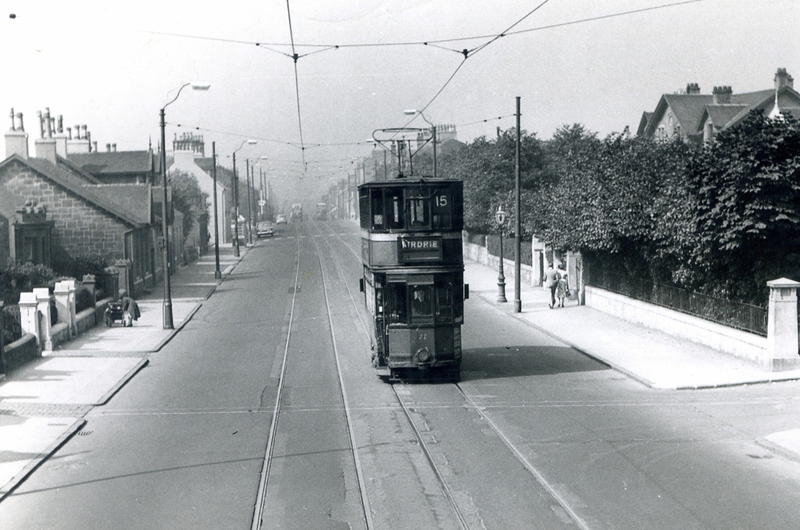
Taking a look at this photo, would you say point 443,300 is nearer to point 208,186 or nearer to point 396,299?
point 396,299

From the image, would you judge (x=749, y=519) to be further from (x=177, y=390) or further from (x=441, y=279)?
(x=177, y=390)

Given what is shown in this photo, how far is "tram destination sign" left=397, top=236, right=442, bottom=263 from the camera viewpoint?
17.6 m

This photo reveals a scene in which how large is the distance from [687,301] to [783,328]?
16.5 ft

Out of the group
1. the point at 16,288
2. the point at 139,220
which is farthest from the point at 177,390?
the point at 139,220

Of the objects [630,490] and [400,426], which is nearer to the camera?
[630,490]

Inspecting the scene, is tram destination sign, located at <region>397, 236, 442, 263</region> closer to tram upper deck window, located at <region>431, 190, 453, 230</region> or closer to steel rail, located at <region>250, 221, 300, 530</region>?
tram upper deck window, located at <region>431, 190, 453, 230</region>

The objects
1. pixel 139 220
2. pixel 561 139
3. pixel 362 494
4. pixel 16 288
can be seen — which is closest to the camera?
pixel 362 494

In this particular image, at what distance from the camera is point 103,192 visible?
45.6 meters

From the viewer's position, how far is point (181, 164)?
81500 millimetres

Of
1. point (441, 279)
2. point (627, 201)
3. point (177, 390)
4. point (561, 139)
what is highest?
point (561, 139)

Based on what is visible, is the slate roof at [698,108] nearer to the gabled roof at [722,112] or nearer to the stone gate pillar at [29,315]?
the gabled roof at [722,112]

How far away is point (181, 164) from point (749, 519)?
253ft

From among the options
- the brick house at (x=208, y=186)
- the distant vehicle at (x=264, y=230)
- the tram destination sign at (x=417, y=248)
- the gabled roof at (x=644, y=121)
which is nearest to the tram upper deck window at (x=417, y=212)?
the tram destination sign at (x=417, y=248)

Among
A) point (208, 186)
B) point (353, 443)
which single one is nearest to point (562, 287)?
point (353, 443)
